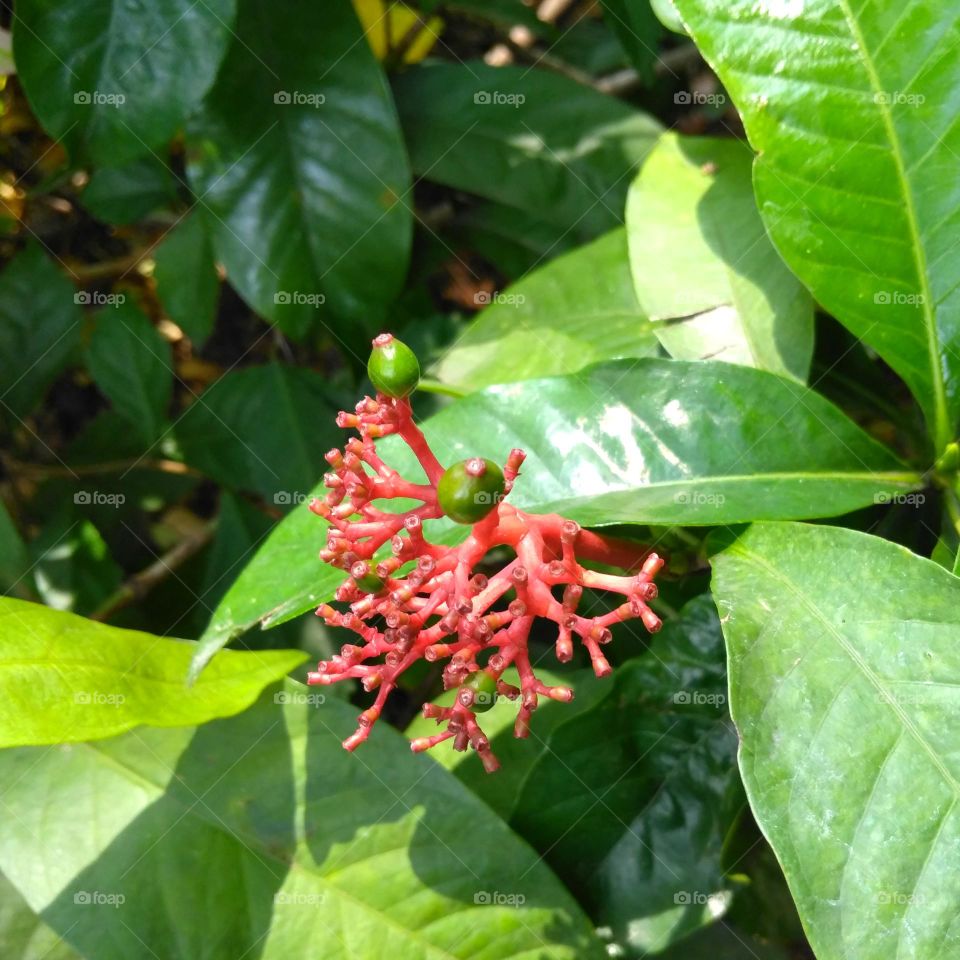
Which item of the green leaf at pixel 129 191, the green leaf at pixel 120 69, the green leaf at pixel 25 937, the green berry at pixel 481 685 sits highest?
the green leaf at pixel 120 69

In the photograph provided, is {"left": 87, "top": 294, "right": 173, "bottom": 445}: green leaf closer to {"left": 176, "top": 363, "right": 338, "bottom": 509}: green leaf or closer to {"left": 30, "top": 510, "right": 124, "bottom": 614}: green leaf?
{"left": 176, "top": 363, "right": 338, "bottom": 509}: green leaf

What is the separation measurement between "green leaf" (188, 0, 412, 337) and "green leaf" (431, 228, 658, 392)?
27 cm

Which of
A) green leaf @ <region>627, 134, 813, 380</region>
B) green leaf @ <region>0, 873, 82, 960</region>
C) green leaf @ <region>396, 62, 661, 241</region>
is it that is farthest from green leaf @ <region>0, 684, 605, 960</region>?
green leaf @ <region>396, 62, 661, 241</region>

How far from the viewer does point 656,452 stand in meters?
1.37

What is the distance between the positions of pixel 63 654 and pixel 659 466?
3.03 ft

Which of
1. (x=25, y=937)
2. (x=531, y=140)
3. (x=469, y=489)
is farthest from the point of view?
(x=531, y=140)

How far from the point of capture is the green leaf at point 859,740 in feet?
3.48

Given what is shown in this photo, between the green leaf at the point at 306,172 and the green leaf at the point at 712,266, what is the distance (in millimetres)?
560

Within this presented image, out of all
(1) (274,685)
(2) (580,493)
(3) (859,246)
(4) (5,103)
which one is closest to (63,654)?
(1) (274,685)

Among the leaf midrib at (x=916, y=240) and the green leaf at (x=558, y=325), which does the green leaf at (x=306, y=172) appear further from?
the leaf midrib at (x=916, y=240)

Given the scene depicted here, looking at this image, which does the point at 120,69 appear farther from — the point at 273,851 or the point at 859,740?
the point at 859,740

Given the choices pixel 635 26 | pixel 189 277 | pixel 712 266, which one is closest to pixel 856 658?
pixel 712 266

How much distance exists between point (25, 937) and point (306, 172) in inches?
62.4

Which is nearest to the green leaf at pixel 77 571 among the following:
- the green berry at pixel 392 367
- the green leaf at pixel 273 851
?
the green leaf at pixel 273 851
